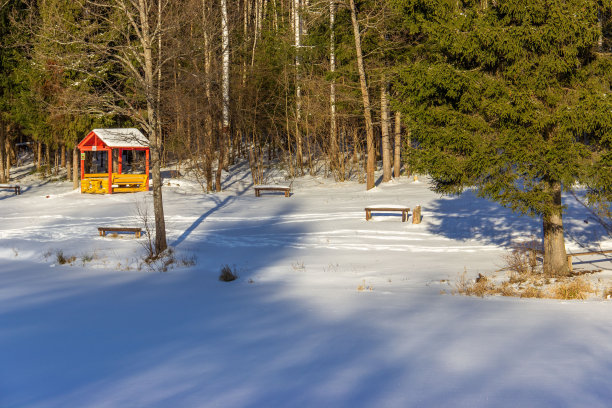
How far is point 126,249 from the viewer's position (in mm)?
15859

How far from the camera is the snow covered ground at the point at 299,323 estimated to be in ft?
18.3

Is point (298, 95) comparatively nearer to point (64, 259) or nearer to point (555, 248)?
point (64, 259)

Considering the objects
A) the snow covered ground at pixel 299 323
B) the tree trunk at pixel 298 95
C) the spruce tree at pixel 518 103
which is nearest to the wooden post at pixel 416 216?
the snow covered ground at pixel 299 323

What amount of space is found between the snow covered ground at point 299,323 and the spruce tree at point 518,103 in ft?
7.36

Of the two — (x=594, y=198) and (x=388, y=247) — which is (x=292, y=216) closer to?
(x=388, y=247)

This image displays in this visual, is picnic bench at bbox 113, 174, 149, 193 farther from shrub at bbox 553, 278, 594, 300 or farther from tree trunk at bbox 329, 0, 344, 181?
shrub at bbox 553, 278, 594, 300

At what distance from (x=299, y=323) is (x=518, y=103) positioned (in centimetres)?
554

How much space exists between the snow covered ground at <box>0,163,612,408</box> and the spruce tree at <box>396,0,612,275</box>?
7.36ft

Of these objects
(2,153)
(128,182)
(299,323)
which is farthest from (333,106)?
(299,323)

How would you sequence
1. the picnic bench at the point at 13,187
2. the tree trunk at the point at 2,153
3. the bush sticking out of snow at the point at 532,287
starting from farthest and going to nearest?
the tree trunk at the point at 2,153 → the picnic bench at the point at 13,187 → the bush sticking out of snow at the point at 532,287

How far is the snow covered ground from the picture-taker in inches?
219

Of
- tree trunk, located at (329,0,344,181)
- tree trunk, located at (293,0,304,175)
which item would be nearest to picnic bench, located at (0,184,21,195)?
tree trunk, located at (293,0,304,175)

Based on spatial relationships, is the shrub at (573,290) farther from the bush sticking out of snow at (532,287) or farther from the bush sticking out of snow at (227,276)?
the bush sticking out of snow at (227,276)

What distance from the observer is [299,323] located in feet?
27.1
